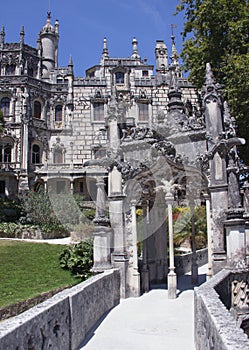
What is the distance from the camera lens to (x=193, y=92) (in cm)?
4519

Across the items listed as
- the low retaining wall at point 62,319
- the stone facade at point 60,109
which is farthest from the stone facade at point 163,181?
the stone facade at point 60,109

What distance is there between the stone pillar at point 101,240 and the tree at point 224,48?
947 cm

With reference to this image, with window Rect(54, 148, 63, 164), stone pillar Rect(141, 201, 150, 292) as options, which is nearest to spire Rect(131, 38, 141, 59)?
window Rect(54, 148, 63, 164)

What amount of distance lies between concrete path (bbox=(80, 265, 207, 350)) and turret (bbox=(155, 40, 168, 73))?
127ft

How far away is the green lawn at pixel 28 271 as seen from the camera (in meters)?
13.2

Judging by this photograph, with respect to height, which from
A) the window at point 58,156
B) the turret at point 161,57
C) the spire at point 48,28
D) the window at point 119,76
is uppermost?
the spire at point 48,28

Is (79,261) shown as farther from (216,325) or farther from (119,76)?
(119,76)

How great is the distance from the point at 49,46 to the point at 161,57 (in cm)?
1659

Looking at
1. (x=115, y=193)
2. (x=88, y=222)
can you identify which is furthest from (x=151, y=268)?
(x=88, y=222)

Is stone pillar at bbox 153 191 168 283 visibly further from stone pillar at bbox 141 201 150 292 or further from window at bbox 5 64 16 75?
window at bbox 5 64 16 75

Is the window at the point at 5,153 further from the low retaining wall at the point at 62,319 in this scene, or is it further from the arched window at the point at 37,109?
the low retaining wall at the point at 62,319

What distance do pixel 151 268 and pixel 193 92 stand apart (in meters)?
34.0

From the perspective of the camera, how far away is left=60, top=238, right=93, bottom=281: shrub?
648 inches

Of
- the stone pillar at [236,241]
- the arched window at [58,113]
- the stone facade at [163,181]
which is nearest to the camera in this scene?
the stone pillar at [236,241]
